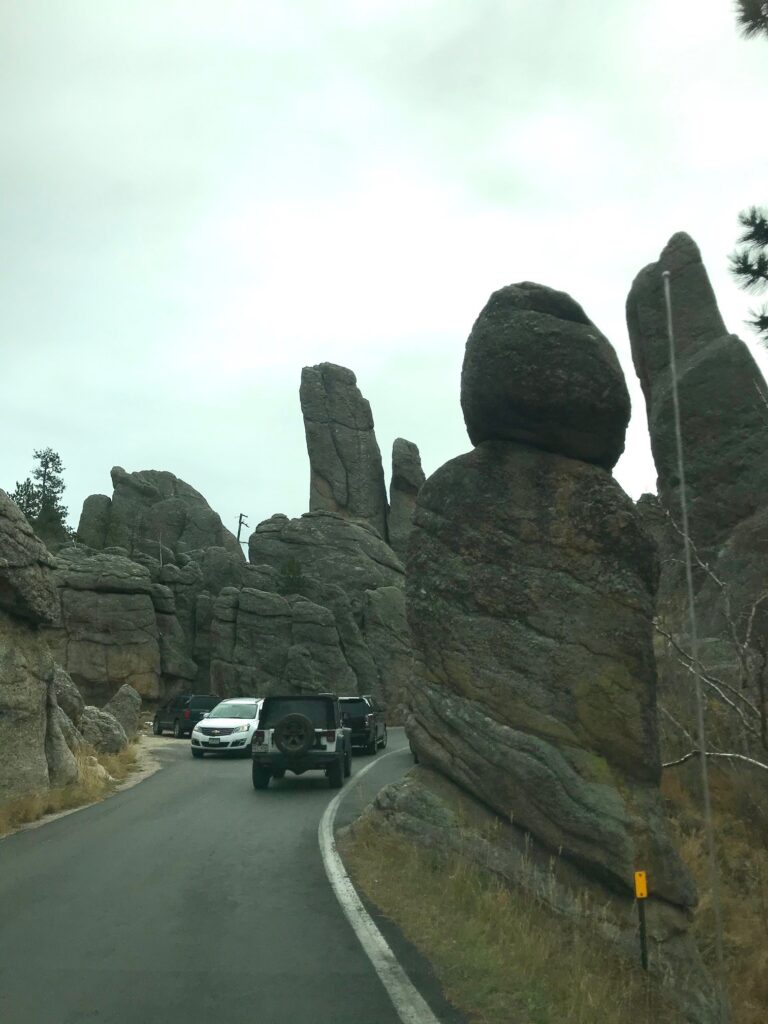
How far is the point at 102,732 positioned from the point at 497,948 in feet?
71.5

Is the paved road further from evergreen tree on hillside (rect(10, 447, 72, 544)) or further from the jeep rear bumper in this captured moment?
evergreen tree on hillside (rect(10, 447, 72, 544))

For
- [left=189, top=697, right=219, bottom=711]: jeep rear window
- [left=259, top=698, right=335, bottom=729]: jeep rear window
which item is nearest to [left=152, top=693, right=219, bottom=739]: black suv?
[left=189, top=697, right=219, bottom=711]: jeep rear window

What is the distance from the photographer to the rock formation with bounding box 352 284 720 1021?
10.6 metres

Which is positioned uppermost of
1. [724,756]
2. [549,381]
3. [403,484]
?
[403,484]

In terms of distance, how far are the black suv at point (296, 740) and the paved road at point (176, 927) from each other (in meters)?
4.42

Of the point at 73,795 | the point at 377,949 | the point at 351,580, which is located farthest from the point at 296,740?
the point at 351,580

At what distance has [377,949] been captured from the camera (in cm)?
774

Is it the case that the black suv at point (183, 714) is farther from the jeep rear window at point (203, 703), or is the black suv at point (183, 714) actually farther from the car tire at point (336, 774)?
the car tire at point (336, 774)

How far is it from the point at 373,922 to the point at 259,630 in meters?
47.0

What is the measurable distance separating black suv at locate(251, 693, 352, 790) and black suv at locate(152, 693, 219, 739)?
19461 millimetres

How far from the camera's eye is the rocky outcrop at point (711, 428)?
2502 cm

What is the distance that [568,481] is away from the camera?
12109 millimetres

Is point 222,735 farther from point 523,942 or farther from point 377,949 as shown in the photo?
point 523,942

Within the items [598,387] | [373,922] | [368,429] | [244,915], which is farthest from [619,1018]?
[368,429]
